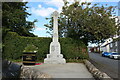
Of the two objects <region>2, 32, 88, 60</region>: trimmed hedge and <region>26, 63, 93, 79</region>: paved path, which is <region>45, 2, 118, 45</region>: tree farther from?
<region>26, 63, 93, 79</region>: paved path

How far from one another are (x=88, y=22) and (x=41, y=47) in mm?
5632

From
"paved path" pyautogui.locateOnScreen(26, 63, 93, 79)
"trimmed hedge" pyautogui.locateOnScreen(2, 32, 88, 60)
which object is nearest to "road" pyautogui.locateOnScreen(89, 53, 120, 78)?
"paved path" pyautogui.locateOnScreen(26, 63, 93, 79)

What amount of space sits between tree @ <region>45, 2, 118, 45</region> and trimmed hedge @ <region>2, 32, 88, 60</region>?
1.12 metres

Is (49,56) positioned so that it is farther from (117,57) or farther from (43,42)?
(117,57)

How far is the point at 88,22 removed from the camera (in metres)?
11.2

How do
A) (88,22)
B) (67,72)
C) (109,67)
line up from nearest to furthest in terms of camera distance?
(67,72)
(109,67)
(88,22)

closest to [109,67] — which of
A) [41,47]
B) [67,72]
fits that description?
[67,72]

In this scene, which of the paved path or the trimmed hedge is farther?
the trimmed hedge

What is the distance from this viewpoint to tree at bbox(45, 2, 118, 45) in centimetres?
1093

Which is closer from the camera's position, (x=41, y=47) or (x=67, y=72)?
(x=67, y=72)

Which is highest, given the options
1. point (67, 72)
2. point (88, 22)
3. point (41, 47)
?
point (88, 22)

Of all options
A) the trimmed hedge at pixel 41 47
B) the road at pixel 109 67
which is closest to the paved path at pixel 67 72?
the road at pixel 109 67

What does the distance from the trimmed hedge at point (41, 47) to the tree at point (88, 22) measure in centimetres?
112

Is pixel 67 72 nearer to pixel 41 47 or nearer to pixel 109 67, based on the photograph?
pixel 109 67
